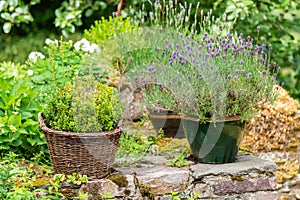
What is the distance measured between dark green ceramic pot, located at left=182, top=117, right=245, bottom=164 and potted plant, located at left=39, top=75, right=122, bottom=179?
1.62 ft

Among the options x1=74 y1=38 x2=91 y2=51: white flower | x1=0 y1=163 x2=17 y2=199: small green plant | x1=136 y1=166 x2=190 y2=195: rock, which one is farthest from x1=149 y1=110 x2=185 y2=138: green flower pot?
x1=0 y1=163 x2=17 y2=199: small green plant

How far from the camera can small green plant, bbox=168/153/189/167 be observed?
3.28 m

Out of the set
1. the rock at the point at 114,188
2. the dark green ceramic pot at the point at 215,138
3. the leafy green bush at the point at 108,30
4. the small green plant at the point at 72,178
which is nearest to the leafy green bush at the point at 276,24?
the leafy green bush at the point at 108,30

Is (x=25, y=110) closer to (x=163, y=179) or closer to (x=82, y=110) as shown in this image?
(x=82, y=110)

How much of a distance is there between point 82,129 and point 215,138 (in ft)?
2.71

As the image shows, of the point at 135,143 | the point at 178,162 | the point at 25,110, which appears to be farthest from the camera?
the point at 135,143

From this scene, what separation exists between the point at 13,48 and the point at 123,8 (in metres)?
1.42

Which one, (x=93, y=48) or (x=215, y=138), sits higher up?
(x=93, y=48)

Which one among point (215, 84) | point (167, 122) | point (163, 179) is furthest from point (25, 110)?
point (215, 84)

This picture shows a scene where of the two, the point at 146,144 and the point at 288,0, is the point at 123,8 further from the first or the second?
the point at 146,144

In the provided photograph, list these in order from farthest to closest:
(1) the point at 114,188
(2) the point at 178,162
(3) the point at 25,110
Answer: (3) the point at 25,110 → (2) the point at 178,162 → (1) the point at 114,188

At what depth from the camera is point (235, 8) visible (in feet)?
16.4

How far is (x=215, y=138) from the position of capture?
321cm

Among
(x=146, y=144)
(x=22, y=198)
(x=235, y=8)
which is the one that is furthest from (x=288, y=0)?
(x=22, y=198)
